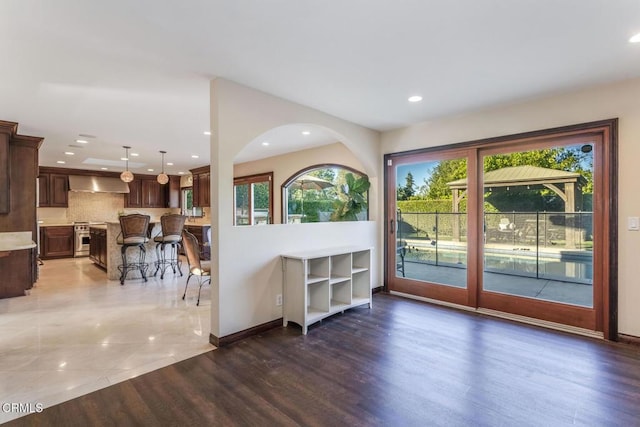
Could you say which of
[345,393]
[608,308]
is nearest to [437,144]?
[608,308]

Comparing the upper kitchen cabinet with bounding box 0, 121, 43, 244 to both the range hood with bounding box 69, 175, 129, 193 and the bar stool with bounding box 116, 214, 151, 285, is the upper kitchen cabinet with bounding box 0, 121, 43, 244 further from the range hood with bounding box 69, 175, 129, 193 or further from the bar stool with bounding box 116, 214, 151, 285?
the range hood with bounding box 69, 175, 129, 193

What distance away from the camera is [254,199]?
7.83 m

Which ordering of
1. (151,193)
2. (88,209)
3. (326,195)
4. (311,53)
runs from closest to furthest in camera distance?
(311,53), (326,195), (88,209), (151,193)

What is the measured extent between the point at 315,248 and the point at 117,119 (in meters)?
3.20

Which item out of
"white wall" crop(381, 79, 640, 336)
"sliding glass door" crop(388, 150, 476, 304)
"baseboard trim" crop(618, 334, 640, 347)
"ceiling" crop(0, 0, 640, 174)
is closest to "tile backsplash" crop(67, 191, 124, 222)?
"ceiling" crop(0, 0, 640, 174)

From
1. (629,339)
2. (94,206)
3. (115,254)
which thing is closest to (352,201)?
(629,339)

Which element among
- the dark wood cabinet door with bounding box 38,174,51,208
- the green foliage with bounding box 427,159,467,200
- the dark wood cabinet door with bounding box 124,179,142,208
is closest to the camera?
the green foliage with bounding box 427,159,467,200

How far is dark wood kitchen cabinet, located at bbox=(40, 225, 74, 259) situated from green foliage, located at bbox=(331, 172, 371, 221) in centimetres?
792

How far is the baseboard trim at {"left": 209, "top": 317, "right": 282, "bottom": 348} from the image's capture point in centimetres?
293

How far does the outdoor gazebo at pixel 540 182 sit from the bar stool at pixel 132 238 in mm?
5119

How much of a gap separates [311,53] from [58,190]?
9.38 m

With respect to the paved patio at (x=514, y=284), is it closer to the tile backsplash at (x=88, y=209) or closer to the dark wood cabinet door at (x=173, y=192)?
the dark wood cabinet door at (x=173, y=192)

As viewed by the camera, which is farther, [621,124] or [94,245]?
[94,245]

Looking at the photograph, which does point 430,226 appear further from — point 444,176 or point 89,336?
point 89,336
